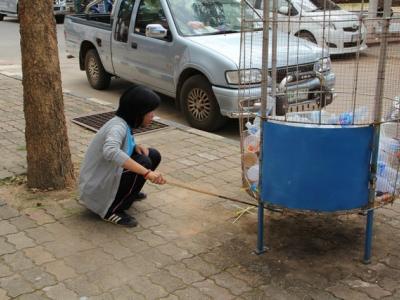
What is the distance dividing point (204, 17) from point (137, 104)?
3.77 m

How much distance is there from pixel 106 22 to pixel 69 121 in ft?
9.35

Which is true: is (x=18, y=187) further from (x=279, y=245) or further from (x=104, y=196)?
(x=279, y=245)

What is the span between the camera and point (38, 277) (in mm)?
3240

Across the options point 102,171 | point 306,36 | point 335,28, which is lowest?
point 102,171

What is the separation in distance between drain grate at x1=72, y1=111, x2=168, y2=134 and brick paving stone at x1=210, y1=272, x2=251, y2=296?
328cm

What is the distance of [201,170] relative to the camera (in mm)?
5082

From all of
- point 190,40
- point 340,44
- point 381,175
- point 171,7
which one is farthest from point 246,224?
point 171,7

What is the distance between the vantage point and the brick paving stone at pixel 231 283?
3.13 metres

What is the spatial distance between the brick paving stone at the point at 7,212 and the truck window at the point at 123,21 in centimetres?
419

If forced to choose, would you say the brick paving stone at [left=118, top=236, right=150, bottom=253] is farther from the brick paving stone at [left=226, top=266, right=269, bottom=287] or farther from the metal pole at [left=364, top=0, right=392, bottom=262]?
the metal pole at [left=364, top=0, right=392, bottom=262]

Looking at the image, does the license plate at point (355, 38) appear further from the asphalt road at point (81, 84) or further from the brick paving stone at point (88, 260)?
the asphalt road at point (81, 84)

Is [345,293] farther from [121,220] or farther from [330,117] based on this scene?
[121,220]

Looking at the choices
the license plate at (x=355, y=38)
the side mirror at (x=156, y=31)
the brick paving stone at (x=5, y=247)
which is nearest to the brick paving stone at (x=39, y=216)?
the brick paving stone at (x=5, y=247)

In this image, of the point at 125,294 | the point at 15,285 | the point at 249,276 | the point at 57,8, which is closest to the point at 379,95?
the point at 249,276
